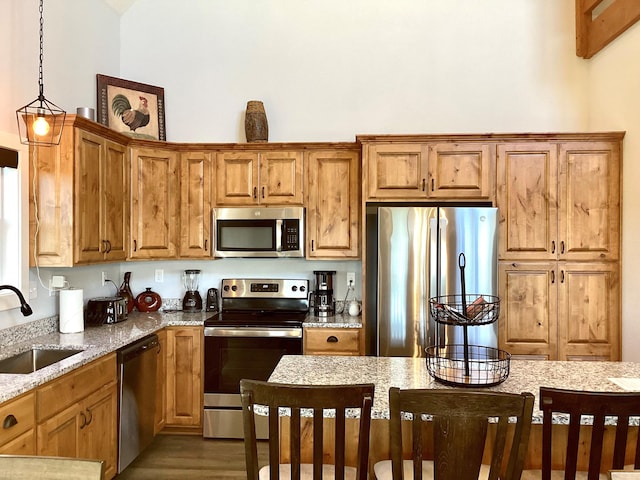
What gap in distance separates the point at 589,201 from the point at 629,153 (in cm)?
40

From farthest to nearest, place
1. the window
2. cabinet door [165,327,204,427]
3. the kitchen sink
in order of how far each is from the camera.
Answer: cabinet door [165,327,204,427]
the window
the kitchen sink

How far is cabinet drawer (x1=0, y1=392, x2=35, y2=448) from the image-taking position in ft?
6.35

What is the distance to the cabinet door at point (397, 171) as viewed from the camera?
353cm

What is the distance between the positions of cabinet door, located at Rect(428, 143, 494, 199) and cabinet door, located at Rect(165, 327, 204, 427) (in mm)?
2090

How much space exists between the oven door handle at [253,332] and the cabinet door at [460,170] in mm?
1434

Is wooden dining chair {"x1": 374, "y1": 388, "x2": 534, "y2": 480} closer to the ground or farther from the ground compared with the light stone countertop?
farther from the ground

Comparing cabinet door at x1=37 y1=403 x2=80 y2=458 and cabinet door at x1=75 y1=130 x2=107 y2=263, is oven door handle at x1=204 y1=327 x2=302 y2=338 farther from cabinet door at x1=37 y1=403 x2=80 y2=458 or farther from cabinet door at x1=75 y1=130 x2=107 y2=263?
cabinet door at x1=37 y1=403 x2=80 y2=458

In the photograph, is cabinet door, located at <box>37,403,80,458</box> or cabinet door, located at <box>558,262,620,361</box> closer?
cabinet door, located at <box>37,403,80,458</box>

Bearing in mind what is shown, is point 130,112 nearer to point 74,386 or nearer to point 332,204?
point 332,204

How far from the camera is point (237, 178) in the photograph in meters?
3.86

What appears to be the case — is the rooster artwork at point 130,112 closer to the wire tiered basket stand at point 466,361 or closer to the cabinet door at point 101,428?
the cabinet door at point 101,428

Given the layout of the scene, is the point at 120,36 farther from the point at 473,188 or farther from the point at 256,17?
the point at 473,188

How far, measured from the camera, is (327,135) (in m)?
4.16

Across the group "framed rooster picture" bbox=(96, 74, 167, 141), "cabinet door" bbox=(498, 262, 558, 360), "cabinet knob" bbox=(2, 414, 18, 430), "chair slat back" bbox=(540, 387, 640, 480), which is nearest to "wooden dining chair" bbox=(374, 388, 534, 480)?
"chair slat back" bbox=(540, 387, 640, 480)
